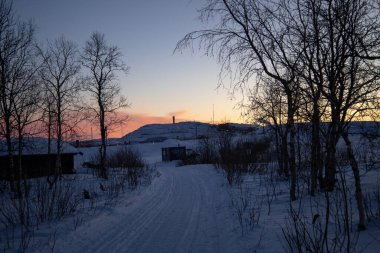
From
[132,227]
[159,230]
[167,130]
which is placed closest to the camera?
[159,230]

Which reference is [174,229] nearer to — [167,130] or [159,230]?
[159,230]

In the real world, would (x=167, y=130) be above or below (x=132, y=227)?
above

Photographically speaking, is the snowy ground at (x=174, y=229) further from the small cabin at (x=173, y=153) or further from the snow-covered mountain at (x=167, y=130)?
the snow-covered mountain at (x=167, y=130)

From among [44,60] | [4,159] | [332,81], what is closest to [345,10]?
[332,81]

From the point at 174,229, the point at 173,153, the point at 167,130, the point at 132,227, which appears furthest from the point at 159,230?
the point at 167,130

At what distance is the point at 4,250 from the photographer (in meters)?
5.88

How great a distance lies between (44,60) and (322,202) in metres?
21.5

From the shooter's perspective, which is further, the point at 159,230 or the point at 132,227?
the point at 132,227

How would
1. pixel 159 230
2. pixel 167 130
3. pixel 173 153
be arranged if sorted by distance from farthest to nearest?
1. pixel 167 130
2. pixel 173 153
3. pixel 159 230

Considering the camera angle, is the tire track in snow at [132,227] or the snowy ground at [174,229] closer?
the snowy ground at [174,229]

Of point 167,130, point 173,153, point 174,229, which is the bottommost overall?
point 174,229

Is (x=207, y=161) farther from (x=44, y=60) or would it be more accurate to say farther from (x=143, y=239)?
(x=143, y=239)

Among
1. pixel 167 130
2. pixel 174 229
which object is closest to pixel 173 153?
pixel 174 229

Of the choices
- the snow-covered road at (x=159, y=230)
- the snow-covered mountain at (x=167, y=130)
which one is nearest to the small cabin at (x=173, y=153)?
the snow-covered road at (x=159, y=230)
